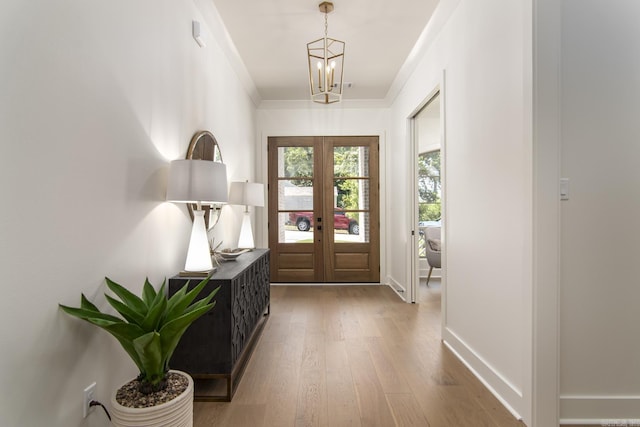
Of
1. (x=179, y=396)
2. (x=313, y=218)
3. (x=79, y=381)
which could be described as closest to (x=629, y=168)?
(x=179, y=396)

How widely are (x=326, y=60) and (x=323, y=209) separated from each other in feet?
8.97

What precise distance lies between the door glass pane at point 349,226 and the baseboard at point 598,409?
3636 millimetres

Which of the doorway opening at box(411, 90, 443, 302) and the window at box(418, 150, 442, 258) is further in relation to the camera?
the window at box(418, 150, 442, 258)

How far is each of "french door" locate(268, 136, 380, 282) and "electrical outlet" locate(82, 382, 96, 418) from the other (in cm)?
383

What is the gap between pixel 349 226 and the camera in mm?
5285

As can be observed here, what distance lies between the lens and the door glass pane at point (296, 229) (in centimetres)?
528

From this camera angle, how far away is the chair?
5.23 m

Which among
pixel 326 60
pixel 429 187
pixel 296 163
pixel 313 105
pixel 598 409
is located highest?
pixel 313 105

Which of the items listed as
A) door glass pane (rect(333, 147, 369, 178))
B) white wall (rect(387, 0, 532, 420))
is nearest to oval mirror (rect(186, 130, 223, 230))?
white wall (rect(387, 0, 532, 420))

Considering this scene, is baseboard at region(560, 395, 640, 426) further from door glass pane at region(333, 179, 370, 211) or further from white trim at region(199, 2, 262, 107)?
door glass pane at region(333, 179, 370, 211)

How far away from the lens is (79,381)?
1.37 metres

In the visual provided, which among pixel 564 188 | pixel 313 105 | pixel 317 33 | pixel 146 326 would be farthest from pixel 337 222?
pixel 146 326

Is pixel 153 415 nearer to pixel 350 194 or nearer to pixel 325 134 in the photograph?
pixel 350 194

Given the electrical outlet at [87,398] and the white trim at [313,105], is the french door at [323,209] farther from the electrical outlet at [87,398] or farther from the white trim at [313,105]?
the electrical outlet at [87,398]
